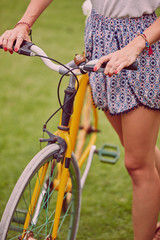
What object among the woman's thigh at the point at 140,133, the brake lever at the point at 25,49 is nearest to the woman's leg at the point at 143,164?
the woman's thigh at the point at 140,133

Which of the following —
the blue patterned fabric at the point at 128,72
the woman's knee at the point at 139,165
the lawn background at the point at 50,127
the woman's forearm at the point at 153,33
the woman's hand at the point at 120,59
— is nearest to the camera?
the woman's hand at the point at 120,59

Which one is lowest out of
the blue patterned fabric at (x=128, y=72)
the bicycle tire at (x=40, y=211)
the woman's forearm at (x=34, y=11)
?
the bicycle tire at (x=40, y=211)

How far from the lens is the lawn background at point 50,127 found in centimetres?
Answer: 263

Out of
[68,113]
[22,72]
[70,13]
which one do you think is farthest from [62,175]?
[70,13]

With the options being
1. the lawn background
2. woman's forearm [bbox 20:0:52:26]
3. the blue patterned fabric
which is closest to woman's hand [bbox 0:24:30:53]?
woman's forearm [bbox 20:0:52:26]

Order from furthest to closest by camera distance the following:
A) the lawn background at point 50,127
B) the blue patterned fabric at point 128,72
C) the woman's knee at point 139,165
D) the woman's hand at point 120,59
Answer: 1. the lawn background at point 50,127
2. the woman's knee at point 139,165
3. the blue patterned fabric at point 128,72
4. the woman's hand at point 120,59

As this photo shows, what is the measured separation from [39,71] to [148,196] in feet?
10.7

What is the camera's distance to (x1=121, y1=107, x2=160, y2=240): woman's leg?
1.76m

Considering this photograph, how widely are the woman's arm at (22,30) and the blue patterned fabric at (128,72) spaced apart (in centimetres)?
29

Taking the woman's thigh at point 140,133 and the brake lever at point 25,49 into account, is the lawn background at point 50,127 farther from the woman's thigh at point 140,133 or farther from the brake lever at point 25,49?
the brake lever at point 25,49

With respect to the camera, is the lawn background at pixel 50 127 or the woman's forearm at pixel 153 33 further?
the lawn background at pixel 50 127

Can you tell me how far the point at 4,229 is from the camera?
152 cm

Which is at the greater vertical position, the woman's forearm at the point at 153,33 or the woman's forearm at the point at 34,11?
the woman's forearm at the point at 34,11

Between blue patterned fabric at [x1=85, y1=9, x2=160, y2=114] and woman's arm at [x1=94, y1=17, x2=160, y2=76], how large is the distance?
0.14m
